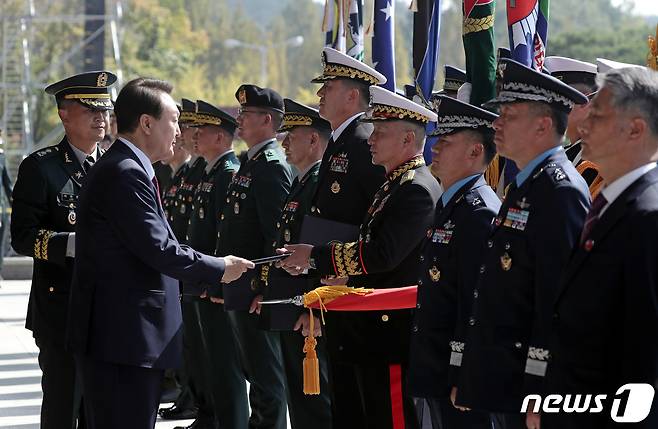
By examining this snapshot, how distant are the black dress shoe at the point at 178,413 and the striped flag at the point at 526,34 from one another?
3.54 meters

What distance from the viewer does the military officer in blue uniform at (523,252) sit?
3.92 m

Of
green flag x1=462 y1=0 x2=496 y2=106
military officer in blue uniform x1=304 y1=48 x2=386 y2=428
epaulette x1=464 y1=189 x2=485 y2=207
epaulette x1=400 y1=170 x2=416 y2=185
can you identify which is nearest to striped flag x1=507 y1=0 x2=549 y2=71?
green flag x1=462 y1=0 x2=496 y2=106

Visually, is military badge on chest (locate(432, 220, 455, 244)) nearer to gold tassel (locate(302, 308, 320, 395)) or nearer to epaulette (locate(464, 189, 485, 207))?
epaulette (locate(464, 189, 485, 207))

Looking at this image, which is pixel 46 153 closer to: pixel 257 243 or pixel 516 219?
pixel 257 243

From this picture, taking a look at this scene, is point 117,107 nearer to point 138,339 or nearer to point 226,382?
point 138,339

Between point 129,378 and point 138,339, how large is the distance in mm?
171

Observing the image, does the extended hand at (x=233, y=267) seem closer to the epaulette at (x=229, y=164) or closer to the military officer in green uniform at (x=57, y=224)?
the military officer in green uniform at (x=57, y=224)

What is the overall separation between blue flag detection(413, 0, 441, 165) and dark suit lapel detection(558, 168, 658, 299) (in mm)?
4152

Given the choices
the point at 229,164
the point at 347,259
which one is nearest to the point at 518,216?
the point at 347,259

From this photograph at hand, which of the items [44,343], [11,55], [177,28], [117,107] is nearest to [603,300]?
[117,107]

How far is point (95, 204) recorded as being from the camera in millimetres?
4805

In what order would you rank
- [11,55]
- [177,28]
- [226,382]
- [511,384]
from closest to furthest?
1. [511,384]
2. [226,382]
3. [11,55]
4. [177,28]

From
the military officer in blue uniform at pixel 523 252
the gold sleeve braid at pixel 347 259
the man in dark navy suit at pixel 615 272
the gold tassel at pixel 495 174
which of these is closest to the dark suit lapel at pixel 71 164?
the gold sleeve braid at pixel 347 259

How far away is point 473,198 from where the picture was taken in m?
4.68
